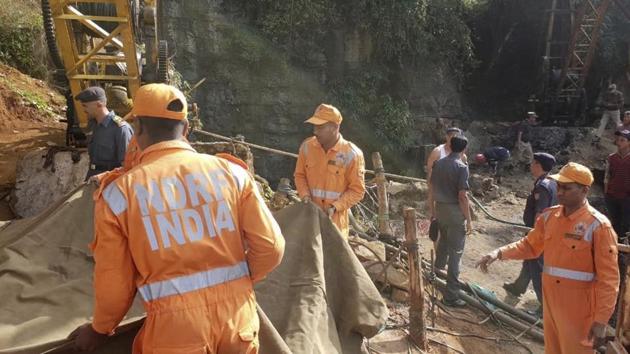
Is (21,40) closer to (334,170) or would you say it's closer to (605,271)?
(334,170)

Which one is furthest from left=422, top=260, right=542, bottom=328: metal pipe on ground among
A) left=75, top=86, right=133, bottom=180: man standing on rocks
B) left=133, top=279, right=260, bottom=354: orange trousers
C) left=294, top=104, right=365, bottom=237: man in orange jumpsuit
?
left=133, top=279, right=260, bottom=354: orange trousers

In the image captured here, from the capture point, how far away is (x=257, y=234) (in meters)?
2.06

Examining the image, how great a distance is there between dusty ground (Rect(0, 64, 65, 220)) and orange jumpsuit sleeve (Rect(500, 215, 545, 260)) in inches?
246

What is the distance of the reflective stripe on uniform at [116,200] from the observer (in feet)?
6.12

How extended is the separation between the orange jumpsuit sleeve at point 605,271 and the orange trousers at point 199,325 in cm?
255

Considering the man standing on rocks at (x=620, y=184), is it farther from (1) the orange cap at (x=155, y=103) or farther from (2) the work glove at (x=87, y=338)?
(2) the work glove at (x=87, y=338)

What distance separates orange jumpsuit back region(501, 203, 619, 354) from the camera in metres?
3.42

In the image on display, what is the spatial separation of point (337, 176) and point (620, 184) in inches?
179

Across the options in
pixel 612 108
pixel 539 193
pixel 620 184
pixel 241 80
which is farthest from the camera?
pixel 241 80

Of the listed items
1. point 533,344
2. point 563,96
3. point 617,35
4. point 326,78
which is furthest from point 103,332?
point 617,35

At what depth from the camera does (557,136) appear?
645 inches

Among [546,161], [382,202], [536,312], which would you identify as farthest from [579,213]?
[382,202]

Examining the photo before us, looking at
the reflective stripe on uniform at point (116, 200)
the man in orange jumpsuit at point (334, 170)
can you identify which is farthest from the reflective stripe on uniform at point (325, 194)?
the reflective stripe on uniform at point (116, 200)

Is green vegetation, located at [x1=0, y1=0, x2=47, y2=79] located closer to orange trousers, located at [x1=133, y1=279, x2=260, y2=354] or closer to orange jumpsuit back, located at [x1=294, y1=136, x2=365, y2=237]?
orange jumpsuit back, located at [x1=294, y1=136, x2=365, y2=237]
